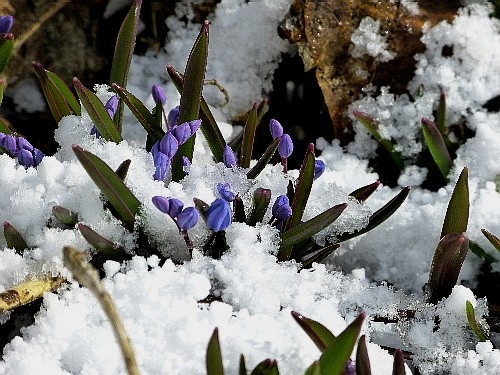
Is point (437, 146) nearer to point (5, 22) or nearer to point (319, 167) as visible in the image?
point (319, 167)

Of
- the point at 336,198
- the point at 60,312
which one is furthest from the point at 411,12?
the point at 60,312

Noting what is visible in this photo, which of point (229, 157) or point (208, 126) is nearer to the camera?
point (229, 157)

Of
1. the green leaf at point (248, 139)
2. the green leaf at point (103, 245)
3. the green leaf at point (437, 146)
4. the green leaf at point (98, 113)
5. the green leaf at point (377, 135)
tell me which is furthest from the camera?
the green leaf at point (377, 135)

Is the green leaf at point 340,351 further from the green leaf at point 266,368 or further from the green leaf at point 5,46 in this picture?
the green leaf at point 5,46

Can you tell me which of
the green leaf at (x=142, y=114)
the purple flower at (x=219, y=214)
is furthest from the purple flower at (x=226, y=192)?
the green leaf at (x=142, y=114)

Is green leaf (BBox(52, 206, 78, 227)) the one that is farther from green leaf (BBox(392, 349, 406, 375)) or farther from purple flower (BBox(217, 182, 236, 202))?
green leaf (BBox(392, 349, 406, 375))

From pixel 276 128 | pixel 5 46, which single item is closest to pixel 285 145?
pixel 276 128
